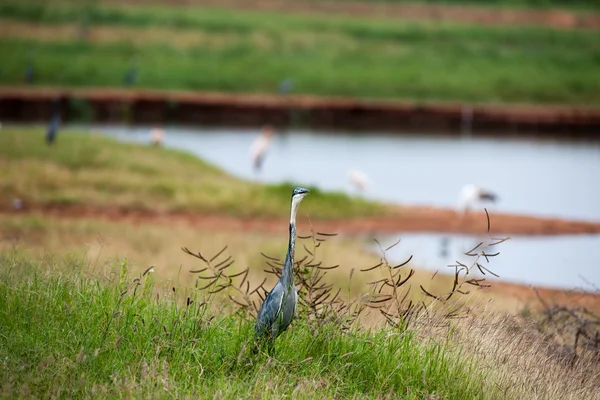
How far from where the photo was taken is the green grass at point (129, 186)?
18.9 metres

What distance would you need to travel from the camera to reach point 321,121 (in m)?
38.9

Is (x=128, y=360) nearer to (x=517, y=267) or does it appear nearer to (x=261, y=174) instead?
(x=517, y=267)

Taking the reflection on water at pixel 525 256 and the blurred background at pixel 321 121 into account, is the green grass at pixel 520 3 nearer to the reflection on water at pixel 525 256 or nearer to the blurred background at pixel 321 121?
the blurred background at pixel 321 121

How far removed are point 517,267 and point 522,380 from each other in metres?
10.6

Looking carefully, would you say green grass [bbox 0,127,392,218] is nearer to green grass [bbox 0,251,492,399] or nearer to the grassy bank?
green grass [bbox 0,251,492,399]

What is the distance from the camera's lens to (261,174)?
88.5 ft

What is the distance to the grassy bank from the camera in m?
43.6

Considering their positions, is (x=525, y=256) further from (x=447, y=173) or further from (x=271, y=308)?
(x=271, y=308)

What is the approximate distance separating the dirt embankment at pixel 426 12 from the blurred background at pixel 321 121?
0.86 ft

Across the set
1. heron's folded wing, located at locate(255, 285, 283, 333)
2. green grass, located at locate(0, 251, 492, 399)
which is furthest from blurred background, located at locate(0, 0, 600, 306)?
heron's folded wing, located at locate(255, 285, 283, 333)

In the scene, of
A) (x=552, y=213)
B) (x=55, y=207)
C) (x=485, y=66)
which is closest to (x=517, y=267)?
(x=552, y=213)

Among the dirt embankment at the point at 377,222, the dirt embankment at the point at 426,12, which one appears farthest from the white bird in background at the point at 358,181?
the dirt embankment at the point at 426,12

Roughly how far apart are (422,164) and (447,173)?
4.72 ft

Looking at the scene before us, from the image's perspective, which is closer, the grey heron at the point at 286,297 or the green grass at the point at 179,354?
the green grass at the point at 179,354
